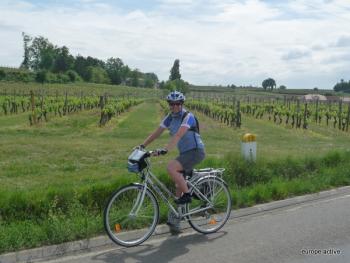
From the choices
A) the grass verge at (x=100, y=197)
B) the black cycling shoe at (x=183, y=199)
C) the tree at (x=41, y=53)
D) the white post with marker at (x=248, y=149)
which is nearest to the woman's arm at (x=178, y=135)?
the black cycling shoe at (x=183, y=199)

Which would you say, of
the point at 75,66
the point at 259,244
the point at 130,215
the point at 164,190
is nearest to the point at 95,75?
the point at 75,66

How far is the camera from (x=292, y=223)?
7.07 metres

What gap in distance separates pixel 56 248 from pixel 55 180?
4862 mm

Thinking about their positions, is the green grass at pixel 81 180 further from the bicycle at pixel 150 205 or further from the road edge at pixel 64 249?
the bicycle at pixel 150 205

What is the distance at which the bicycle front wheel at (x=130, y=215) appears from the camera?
19.3 feet

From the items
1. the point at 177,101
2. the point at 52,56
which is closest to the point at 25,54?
the point at 52,56

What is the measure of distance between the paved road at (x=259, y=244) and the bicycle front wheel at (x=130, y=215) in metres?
0.15

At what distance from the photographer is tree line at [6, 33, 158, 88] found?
428 feet

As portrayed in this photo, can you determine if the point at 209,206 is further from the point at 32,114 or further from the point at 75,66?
the point at 75,66

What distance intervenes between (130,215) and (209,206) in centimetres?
131

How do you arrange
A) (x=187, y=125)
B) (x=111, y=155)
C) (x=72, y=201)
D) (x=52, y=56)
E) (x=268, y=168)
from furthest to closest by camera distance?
(x=52, y=56) → (x=111, y=155) → (x=268, y=168) → (x=72, y=201) → (x=187, y=125)

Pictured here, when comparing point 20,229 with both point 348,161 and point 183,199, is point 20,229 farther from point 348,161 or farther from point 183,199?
point 348,161

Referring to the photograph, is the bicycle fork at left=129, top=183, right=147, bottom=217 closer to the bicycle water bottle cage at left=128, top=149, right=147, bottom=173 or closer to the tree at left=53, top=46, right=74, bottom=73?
the bicycle water bottle cage at left=128, top=149, right=147, bottom=173

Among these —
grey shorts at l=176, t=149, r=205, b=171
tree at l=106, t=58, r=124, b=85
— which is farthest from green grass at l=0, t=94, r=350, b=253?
tree at l=106, t=58, r=124, b=85
